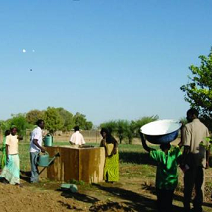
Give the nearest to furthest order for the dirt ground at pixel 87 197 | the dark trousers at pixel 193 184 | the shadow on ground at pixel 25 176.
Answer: the dark trousers at pixel 193 184 → the dirt ground at pixel 87 197 → the shadow on ground at pixel 25 176

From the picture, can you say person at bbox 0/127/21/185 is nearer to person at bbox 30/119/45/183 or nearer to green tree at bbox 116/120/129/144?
person at bbox 30/119/45/183

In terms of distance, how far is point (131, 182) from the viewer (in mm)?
10945

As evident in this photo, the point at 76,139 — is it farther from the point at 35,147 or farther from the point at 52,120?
the point at 52,120

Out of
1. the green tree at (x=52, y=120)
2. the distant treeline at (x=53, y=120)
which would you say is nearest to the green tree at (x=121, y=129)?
the distant treeline at (x=53, y=120)

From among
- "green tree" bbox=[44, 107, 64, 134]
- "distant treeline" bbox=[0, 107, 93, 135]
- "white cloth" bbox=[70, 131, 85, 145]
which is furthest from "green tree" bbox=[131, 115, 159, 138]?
"white cloth" bbox=[70, 131, 85, 145]

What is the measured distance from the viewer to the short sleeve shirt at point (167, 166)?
20.0ft

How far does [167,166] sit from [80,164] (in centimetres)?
446

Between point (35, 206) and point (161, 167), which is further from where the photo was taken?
point (35, 206)

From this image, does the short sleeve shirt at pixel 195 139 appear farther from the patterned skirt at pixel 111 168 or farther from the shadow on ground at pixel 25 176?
the shadow on ground at pixel 25 176

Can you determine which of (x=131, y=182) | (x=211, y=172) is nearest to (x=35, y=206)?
(x=131, y=182)

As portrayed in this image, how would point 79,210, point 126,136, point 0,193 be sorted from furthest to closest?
point 126,136 → point 0,193 → point 79,210

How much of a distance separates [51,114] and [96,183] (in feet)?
186

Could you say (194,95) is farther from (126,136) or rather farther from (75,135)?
(126,136)

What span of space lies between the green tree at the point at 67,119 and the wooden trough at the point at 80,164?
7246 centimetres
